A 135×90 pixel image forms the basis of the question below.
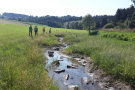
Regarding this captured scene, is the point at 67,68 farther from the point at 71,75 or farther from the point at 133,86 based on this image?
the point at 133,86

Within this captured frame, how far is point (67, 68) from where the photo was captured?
1152cm

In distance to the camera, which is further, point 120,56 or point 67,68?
point 67,68

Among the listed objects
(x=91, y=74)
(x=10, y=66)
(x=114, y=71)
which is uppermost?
(x=10, y=66)

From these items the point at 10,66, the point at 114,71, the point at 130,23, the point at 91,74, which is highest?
the point at 130,23

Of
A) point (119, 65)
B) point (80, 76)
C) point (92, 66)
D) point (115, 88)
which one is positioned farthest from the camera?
point (92, 66)

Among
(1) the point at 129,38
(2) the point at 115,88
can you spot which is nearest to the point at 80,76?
(2) the point at 115,88

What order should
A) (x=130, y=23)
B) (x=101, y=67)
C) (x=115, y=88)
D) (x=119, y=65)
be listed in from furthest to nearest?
(x=130, y=23) → (x=101, y=67) → (x=119, y=65) → (x=115, y=88)

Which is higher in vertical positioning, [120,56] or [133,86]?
[120,56]

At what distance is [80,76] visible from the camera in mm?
9734

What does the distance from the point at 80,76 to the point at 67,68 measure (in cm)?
211

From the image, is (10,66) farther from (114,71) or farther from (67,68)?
(114,71)

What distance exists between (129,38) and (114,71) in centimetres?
1630

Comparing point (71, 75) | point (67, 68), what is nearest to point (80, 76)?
point (71, 75)

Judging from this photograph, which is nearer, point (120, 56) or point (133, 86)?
point (133, 86)
